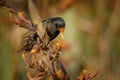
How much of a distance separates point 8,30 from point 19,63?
0.73 feet

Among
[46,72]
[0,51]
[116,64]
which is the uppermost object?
[46,72]

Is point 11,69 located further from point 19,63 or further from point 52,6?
point 52,6

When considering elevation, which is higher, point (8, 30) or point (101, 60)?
point (8, 30)

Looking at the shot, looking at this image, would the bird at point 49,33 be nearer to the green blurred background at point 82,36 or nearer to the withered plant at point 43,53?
the withered plant at point 43,53

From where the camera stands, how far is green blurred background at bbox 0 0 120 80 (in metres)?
2.04

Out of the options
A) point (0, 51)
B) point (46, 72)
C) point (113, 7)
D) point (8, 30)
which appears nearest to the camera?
point (46, 72)

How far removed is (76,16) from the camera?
269 centimetres

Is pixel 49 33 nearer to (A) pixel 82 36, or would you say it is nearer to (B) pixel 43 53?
(B) pixel 43 53

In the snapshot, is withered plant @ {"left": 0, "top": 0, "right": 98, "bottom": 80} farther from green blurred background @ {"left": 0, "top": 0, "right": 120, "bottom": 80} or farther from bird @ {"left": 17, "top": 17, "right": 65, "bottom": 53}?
green blurred background @ {"left": 0, "top": 0, "right": 120, "bottom": 80}

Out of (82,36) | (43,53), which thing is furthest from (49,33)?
(82,36)

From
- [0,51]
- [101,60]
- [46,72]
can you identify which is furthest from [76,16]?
[46,72]

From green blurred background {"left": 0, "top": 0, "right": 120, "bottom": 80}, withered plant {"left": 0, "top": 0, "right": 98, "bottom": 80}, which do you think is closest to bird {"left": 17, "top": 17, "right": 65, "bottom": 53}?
withered plant {"left": 0, "top": 0, "right": 98, "bottom": 80}

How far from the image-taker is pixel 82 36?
8.33ft

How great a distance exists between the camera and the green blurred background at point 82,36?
6.69ft
